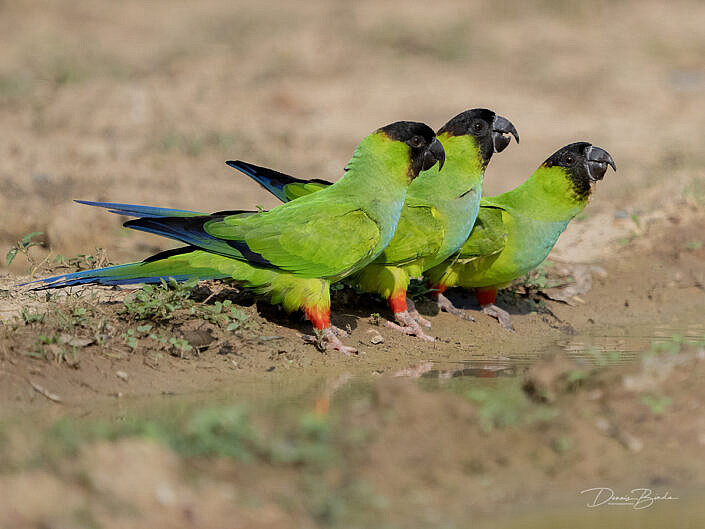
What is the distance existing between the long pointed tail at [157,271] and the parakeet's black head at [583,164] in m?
2.34

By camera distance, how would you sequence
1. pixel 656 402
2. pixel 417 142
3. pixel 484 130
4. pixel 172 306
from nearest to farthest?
pixel 656 402 → pixel 172 306 → pixel 417 142 → pixel 484 130

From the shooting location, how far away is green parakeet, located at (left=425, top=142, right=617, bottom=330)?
5398mm

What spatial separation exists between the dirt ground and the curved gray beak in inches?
38.7

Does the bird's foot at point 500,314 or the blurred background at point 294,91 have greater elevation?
the blurred background at point 294,91

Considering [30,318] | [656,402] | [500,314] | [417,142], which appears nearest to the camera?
[656,402]

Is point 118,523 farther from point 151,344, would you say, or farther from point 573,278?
point 573,278

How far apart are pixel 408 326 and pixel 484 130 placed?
4.38 ft

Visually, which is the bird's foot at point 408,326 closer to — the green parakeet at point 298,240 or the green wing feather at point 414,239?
the green wing feather at point 414,239

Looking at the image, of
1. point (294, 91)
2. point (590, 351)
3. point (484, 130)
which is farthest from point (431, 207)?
point (294, 91)

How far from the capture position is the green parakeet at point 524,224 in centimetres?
540

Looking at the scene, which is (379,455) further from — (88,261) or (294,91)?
(294,91)

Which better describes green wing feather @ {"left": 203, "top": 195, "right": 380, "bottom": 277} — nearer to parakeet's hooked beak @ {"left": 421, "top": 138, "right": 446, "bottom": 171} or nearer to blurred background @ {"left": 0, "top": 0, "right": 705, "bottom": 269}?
parakeet's hooked beak @ {"left": 421, "top": 138, "right": 446, "bottom": 171}

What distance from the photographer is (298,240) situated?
4.65 metres

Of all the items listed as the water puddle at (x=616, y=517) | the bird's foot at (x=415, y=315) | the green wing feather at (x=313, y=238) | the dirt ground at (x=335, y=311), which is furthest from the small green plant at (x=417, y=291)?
the water puddle at (x=616, y=517)
